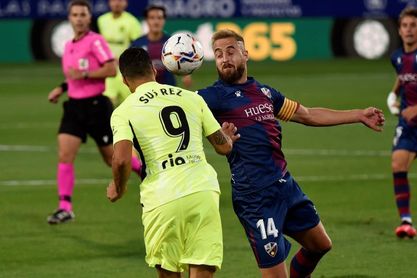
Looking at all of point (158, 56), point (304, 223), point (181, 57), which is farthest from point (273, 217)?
point (158, 56)

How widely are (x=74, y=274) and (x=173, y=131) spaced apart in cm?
337

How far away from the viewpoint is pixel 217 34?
9164 mm

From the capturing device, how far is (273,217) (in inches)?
356

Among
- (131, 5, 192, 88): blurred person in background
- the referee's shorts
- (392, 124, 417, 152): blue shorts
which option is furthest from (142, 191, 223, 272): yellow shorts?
(131, 5, 192, 88): blurred person in background

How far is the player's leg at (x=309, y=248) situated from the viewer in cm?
937

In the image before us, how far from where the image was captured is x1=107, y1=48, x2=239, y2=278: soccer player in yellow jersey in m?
8.17

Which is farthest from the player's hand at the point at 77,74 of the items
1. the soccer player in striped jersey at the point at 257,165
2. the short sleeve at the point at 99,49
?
the soccer player in striped jersey at the point at 257,165

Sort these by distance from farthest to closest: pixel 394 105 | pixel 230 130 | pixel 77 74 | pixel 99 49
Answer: pixel 99 49 → pixel 77 74 → pixel 394 105 → pixel 230 130

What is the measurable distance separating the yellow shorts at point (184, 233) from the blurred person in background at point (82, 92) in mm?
6042

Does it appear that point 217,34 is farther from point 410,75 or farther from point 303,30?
point 303,30

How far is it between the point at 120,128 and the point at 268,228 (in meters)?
1.55

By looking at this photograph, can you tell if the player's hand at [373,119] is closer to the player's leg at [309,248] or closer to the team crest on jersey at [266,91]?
the team crest on jersey at [266,91]

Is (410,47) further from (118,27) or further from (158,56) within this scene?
(118,27)

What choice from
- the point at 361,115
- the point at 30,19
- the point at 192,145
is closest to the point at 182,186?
the point at 192,145
